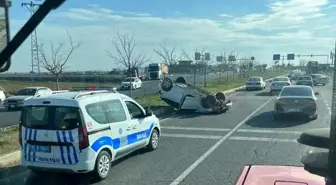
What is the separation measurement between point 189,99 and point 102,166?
37.8 ft

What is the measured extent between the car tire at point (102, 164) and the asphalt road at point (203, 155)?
128mm

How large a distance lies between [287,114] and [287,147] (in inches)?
226

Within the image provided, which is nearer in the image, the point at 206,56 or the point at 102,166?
the point at 102,166

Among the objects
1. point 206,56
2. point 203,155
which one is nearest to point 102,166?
point 203,155

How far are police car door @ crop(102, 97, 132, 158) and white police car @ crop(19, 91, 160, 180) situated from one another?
0.9 inches

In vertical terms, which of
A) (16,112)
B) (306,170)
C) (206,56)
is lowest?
(16,112)

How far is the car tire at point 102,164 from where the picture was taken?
6906 mm

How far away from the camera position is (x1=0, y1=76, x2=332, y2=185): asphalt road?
701cm

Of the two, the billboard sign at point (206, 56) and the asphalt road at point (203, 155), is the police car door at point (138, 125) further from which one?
the billboard sign at point (206, 56)

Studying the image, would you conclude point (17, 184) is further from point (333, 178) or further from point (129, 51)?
point (129, 51)

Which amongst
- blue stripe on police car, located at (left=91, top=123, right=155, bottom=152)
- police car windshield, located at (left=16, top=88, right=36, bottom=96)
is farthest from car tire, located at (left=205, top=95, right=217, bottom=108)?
police car windshield, located at (left=16, top=88, right=36, bottom=96)

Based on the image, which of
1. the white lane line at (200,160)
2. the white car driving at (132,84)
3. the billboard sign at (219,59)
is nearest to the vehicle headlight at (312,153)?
the white lane line at (200,160)

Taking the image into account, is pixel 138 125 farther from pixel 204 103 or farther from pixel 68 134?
pixel 204 103

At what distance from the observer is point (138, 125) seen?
8766 millimetres
